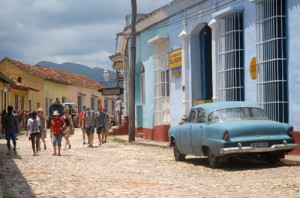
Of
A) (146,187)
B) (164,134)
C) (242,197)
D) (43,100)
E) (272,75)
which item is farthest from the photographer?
(43,100)

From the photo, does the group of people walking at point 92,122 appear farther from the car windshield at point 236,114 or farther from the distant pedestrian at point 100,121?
the car windshield at point 236,114

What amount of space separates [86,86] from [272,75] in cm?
5153

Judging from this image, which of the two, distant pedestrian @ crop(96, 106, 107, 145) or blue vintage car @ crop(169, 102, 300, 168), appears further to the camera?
distant pedestrian @ crop(96, 106, 107, 145)

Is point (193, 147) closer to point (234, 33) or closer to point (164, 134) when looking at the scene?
point (234, 33)

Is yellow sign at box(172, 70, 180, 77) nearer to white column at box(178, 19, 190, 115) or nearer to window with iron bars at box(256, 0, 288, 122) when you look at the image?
white column at box(178, 19, 190, 115)

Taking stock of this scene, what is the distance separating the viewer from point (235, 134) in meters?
12.7

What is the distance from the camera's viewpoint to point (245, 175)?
11.8 m

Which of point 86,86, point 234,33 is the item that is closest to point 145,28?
point 234,33

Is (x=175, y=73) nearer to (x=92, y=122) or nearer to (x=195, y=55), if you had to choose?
(x=195, y=55)

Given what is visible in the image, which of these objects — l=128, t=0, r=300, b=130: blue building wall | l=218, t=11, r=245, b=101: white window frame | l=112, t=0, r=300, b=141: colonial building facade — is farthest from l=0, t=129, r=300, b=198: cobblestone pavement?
l=218, t=11, r=245, b=101: white window frame

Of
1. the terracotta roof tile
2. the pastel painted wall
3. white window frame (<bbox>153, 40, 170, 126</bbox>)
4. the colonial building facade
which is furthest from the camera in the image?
the terracotta roof tile

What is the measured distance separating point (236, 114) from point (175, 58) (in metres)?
10.3

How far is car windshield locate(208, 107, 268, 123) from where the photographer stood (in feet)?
44.3

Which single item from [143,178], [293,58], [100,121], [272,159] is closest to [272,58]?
[293,58]
